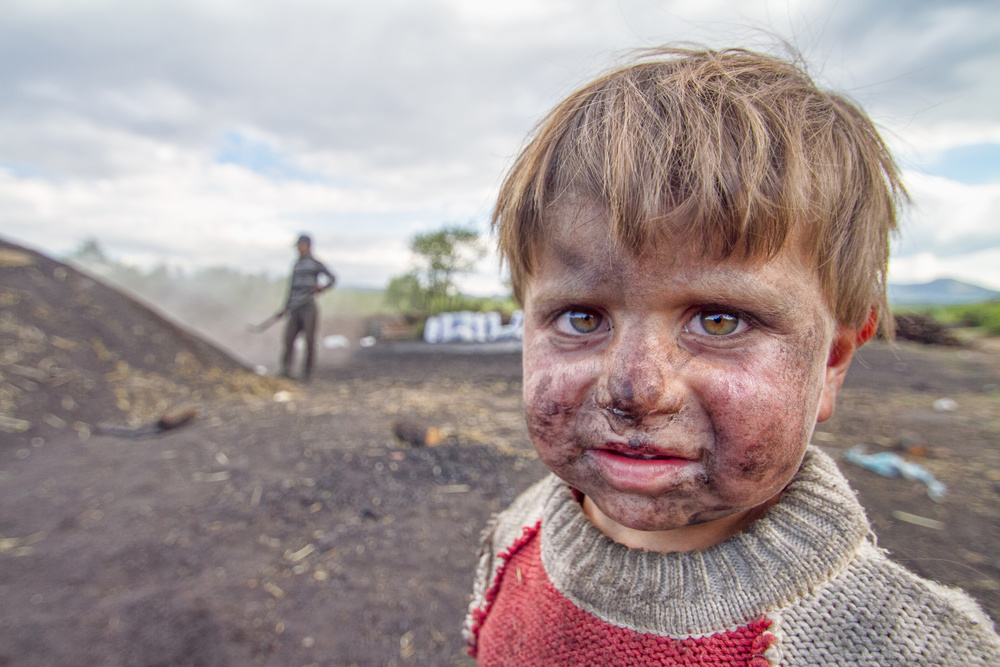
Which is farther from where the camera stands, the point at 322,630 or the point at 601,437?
the point at 322,630

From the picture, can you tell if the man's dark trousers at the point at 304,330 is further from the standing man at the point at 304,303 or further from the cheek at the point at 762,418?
the cheek at the point at 762,418

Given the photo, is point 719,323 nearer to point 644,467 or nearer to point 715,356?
point 715,356

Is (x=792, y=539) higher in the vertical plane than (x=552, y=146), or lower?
lower

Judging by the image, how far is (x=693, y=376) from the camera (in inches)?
32.9

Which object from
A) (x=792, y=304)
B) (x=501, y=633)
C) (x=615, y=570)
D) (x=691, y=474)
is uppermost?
(x=792, y=304)

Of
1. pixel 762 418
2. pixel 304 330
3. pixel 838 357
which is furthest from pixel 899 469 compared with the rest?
pixel 304 330

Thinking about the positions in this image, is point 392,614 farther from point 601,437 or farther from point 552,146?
point 552,146

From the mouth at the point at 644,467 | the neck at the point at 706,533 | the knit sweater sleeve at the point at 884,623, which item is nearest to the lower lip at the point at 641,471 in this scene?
the mouth at the point at 644,467

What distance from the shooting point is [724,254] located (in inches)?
32.6

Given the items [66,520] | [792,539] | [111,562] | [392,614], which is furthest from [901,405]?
[66,520]

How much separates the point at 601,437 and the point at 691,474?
15cm

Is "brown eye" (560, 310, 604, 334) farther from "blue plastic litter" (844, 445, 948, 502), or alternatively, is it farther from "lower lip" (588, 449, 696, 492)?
"blue plastic litter" (844, 445, 948, 502)

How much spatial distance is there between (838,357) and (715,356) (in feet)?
1.24

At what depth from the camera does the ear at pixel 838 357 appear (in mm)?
1017
